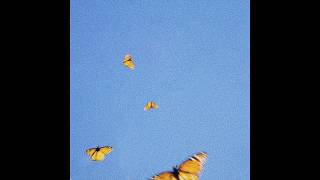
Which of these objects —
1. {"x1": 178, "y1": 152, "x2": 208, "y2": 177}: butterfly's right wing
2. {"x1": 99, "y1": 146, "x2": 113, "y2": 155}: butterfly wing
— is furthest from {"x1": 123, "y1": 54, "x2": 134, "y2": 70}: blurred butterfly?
{"x1": 178, "y1": 152, "x2": 208, "y2": 177}: butterfly's right wing

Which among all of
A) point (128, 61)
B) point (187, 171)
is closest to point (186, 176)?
point (187, 171)

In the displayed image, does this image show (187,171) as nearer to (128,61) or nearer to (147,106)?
(147,106)

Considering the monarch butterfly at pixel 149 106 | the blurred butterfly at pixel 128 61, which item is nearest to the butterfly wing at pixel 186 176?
the monarch butterfly at pixel 149 106

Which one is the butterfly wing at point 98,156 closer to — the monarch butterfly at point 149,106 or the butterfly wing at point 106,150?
the butterfly wing at point 106,150

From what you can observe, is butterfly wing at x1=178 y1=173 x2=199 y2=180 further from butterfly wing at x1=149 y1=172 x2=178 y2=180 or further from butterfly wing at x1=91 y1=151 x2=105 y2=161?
butterfly wing at x1=91 y1=151 x2=105 y2=161
